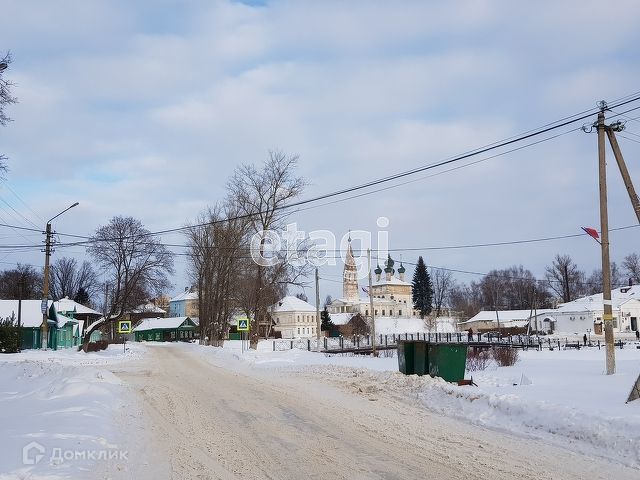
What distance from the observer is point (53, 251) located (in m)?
35.2

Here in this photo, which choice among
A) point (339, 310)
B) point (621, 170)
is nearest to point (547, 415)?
point (621, 170)

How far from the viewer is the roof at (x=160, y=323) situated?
111 meters

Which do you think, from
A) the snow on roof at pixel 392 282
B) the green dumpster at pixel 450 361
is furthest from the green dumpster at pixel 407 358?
the snow on roof at pixel 392 282

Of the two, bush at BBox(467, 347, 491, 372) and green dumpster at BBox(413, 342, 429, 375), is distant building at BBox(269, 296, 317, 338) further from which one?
green dumpster at BBox(413, 342, 429, 375)

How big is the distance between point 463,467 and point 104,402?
28.3ft

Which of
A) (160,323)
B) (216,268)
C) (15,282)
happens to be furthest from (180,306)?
(216,268)

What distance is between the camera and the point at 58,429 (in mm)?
9133

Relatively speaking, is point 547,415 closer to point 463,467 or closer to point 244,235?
point 463,467

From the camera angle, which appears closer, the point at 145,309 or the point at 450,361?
the point at 450,361

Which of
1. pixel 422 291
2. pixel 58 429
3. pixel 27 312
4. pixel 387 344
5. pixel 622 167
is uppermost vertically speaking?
pixel 622 167

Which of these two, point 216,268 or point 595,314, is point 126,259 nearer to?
point 216,268

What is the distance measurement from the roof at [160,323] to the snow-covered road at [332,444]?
325 feet

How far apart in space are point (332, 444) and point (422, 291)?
394 ft

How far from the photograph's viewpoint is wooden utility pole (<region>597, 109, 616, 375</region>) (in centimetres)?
1606
